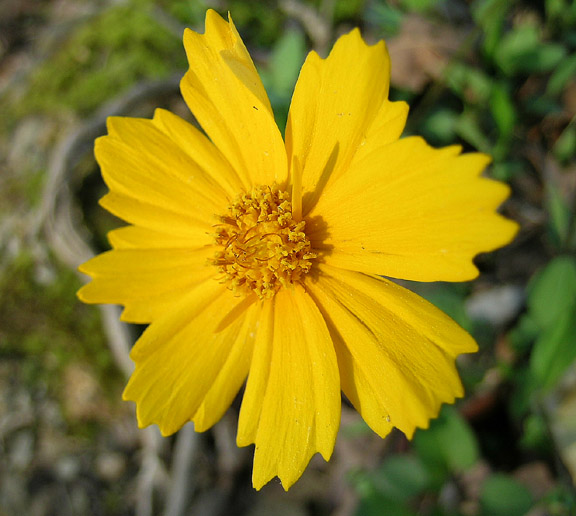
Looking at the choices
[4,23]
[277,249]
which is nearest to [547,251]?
[277,249]

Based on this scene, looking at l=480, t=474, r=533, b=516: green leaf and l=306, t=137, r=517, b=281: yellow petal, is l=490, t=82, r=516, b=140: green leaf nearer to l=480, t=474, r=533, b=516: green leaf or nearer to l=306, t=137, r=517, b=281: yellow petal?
l=306, t=137, r=517, b=281: yellow petal

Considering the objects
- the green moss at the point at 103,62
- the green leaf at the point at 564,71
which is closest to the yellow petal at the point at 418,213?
the green leaf at the point at 564,71

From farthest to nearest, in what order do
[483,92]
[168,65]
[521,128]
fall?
[168,65]
[521,128]
[483,92]

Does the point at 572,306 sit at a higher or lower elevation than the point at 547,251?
higher

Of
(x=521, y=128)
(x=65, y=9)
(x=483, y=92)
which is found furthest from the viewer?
(x=65, y=9)

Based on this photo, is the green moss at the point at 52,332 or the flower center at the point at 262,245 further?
the green moss at the point at 52,332

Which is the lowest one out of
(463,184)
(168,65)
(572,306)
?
(572,306)

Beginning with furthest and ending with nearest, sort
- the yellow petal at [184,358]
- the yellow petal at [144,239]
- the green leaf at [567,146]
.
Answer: the green leaf at [567,146] → the yellow petal at [144,239] → the yellow petal at [184,358]

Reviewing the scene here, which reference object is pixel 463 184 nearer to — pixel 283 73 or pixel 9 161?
pixel 283 73

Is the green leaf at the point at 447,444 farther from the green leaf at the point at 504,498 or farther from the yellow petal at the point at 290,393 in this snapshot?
the yellow petal at the point at 290,393
